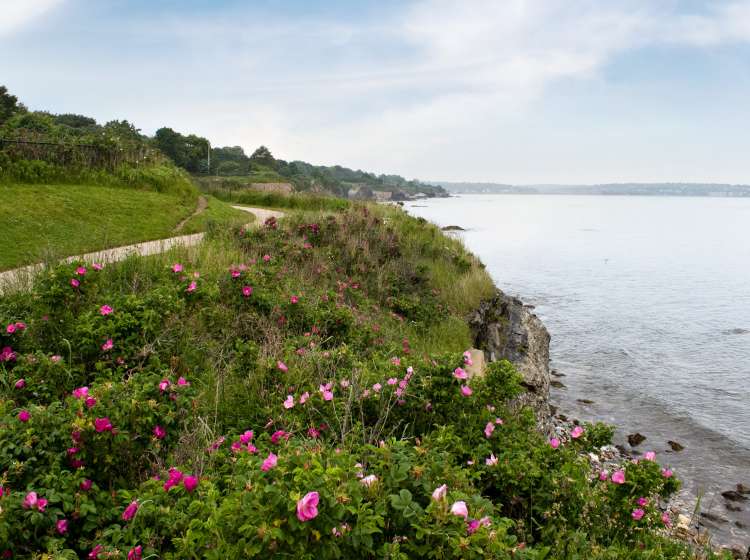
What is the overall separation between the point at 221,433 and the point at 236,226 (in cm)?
830

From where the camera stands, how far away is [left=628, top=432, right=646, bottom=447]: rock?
10203 millimetres

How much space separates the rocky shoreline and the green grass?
A: 7978 millimetres

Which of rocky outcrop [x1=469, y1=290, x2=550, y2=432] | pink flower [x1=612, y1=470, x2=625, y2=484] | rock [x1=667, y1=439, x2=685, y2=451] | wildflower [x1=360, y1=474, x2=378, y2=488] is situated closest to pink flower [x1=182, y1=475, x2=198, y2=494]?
wildflower [x1=360, y1=474, x2=378, y2=488]

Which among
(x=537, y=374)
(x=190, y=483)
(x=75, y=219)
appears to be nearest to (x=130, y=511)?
(x=190, y=483)

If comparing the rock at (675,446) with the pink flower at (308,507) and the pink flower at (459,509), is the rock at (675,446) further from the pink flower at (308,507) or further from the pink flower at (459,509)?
the pink flower at (308,507)

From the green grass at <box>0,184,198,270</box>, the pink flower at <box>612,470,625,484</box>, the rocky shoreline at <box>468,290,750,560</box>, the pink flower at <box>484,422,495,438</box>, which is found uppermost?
the green grass at <box>0,184,198,270</box>

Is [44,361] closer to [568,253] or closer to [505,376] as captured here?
[505,376]

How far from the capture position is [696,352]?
16.1m

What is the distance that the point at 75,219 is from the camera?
12242mm

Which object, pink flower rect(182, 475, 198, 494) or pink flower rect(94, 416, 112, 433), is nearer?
pink flower rect(182, 475, 198, 494)

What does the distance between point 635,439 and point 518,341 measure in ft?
10.3

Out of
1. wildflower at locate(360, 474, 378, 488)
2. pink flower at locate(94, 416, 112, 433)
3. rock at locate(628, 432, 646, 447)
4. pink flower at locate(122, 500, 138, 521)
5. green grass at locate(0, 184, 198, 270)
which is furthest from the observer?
rock at locate(628, 432, 646, 447)

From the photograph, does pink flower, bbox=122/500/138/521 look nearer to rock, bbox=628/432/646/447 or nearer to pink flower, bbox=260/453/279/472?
pink flower, bbox=260/453/279/472

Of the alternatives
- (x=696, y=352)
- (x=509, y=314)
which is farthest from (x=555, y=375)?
(x=696, y=352)
